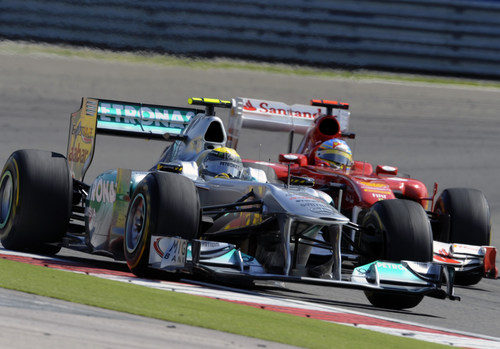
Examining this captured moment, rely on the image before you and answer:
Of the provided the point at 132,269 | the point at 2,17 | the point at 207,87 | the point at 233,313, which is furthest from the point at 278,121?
the point at 2,17

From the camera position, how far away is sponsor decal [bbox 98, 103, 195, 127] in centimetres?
1088

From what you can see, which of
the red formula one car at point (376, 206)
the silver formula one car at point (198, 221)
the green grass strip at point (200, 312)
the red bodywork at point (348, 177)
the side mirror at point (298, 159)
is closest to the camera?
the green grass strip at point (200, 312)

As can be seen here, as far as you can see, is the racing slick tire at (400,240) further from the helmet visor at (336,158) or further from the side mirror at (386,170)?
the side mirror at (386,170)

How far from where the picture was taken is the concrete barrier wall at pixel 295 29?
869 inches

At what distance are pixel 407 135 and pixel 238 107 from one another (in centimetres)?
934

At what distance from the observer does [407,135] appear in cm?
2080

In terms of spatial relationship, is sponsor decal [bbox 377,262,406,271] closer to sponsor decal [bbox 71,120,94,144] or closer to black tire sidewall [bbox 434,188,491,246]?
black tire sidewall [bbox 434,188,491,246]

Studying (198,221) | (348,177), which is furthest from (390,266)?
(348,177)

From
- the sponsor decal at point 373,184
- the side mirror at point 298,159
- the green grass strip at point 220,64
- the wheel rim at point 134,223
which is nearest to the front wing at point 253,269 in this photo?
the wheel rim at point 134,223

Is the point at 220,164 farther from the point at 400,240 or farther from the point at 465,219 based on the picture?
the point at 465,219

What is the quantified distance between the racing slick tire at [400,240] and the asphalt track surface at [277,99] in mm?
7780

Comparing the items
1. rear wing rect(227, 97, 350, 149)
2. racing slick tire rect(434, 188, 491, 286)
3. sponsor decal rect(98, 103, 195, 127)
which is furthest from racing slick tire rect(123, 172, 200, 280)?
rear wing rect(227, 97, 350, 149)

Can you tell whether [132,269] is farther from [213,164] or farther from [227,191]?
[213,164]

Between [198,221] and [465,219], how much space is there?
4.22 m
